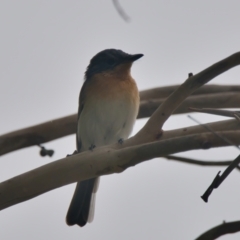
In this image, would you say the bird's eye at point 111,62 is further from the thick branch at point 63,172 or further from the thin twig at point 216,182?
the thin twig at point 216,182

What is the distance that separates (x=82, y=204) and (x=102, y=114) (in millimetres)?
975

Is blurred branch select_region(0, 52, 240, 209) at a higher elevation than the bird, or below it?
below

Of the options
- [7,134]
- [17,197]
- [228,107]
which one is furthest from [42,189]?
[228,107]

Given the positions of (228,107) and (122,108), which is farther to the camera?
(122,108)

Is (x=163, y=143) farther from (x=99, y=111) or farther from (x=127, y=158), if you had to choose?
(x=99, y=111)

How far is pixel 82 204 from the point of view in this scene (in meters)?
5.60

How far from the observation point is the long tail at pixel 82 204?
5277 mm

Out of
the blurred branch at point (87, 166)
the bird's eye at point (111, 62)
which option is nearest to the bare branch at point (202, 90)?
the bird's eye at point (111, 62)

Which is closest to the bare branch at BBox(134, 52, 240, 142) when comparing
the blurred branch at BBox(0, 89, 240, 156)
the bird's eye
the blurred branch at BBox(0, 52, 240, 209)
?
the blurred branch at BBox(0, 52, 240, 209)

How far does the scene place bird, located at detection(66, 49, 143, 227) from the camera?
561 centimetres

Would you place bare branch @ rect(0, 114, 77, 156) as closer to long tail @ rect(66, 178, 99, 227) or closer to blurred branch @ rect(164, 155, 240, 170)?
long tail @ rect(66, 178, 99, 227)

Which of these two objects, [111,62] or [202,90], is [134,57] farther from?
[202,90]

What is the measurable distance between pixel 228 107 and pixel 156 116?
1664mm

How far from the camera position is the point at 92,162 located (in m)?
3.04
